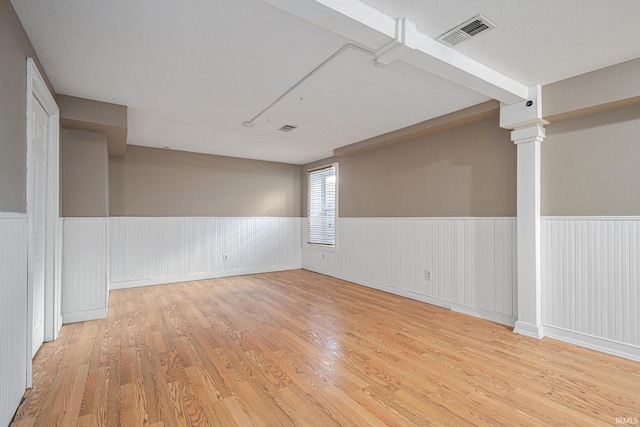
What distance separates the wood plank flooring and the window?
2.81 metres

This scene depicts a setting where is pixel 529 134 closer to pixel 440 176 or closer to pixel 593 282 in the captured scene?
pixel 440 176

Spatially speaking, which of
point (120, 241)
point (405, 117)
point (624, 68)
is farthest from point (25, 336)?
point (624, 68)

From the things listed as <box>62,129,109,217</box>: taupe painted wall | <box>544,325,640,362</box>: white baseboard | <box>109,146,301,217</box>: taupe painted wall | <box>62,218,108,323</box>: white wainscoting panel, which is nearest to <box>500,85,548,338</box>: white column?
<box>544,325,640,362</box>: white baseboard

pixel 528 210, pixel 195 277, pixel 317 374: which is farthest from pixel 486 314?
pixel 195 277

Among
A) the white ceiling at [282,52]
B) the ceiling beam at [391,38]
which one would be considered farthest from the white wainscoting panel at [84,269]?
the ceiling beam at [391,38]

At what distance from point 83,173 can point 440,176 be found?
443 centimetres

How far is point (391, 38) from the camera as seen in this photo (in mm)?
2033

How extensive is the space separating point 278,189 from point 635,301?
19.2ft

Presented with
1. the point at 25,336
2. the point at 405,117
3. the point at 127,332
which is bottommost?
the point at 127,332

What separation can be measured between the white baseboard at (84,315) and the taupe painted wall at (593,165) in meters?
5.01

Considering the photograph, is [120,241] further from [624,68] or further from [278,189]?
[624,68]

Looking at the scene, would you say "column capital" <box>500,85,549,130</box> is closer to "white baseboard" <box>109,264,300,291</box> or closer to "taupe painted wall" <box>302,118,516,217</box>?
"taupe painted wall" <box>302,118,516,217</box>

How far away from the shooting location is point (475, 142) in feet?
12.6

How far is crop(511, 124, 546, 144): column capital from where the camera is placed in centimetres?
312
